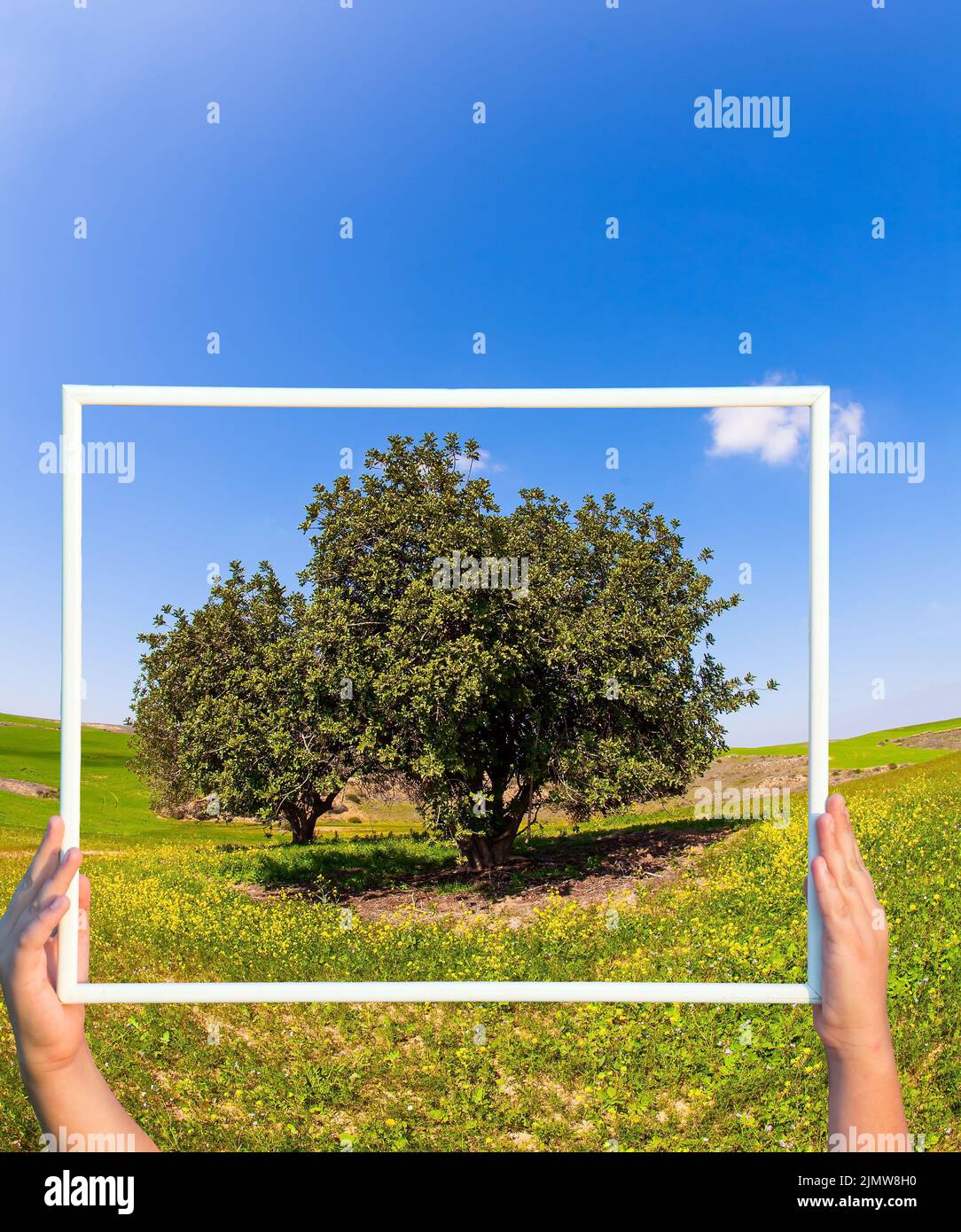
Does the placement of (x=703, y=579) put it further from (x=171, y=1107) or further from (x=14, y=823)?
(x=14, y=823)

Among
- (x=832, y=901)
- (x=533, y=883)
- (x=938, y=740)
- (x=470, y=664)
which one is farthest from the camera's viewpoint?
(x=938, y=740)

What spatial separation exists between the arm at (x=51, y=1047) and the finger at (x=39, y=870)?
0.09 feet

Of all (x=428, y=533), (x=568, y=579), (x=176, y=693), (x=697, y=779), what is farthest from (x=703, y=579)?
(x=176, y=693)

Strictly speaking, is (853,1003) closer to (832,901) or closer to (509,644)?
(832,901)

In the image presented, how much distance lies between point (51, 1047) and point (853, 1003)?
3.01 m

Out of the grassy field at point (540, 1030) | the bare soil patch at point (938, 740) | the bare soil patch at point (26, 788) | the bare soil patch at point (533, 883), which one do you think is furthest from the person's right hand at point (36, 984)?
the bare soil patch at point (26, 788)

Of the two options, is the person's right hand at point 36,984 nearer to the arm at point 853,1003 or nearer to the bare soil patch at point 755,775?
the arm at point 853,1003

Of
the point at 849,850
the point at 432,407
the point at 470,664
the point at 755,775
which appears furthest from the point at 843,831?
the point at 755,775

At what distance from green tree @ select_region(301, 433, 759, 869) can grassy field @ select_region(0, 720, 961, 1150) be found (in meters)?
2.20

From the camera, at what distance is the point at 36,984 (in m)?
2.55

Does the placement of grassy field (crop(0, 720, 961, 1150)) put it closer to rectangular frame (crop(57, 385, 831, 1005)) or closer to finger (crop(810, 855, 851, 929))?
rectangular frame (crop(57, 385, 831, 1005))

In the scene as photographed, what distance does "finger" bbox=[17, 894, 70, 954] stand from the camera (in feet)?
8.36

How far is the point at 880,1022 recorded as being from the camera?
2467 mm

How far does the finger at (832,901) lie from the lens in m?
2.55
